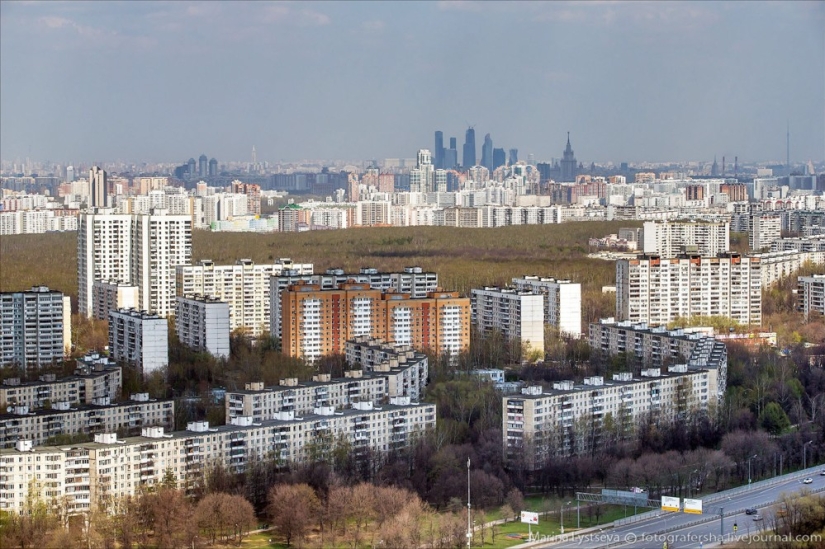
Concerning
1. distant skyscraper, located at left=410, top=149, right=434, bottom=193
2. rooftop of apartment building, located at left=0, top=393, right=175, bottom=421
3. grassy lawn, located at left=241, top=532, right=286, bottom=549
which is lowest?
grassy lawn, located at left=241, top=532, right=286, bottom=549

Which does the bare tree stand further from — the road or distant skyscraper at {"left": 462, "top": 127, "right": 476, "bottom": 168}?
distant skyscraper at {"left": 462, "top": 127, "right": 476, "bottom": 168}

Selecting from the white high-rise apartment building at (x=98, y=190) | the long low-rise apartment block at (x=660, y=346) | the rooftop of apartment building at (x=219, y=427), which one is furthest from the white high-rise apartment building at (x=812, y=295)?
the white high-rise apartment building at (x=98, y=190)

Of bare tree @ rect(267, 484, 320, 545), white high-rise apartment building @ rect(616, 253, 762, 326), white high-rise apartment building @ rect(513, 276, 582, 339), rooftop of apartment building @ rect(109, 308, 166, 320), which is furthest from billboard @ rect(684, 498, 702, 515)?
white high-rise apartment building @ rect(616, 253, 762, 326)

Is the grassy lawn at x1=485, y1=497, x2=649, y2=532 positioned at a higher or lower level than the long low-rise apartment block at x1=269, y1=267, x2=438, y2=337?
lower

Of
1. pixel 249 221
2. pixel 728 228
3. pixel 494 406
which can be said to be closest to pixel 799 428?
pixel 494 406

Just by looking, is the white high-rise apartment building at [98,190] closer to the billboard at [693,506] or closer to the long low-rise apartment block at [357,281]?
the long low-rise apartment block at [357,281]

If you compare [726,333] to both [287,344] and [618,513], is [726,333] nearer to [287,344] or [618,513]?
[287,344]

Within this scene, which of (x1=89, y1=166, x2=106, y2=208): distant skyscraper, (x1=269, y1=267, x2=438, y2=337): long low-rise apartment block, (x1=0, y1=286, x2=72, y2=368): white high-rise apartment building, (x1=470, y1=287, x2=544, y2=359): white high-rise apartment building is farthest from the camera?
(x1=89, y1=166, x2=106, y2=208): distant skyscraper
